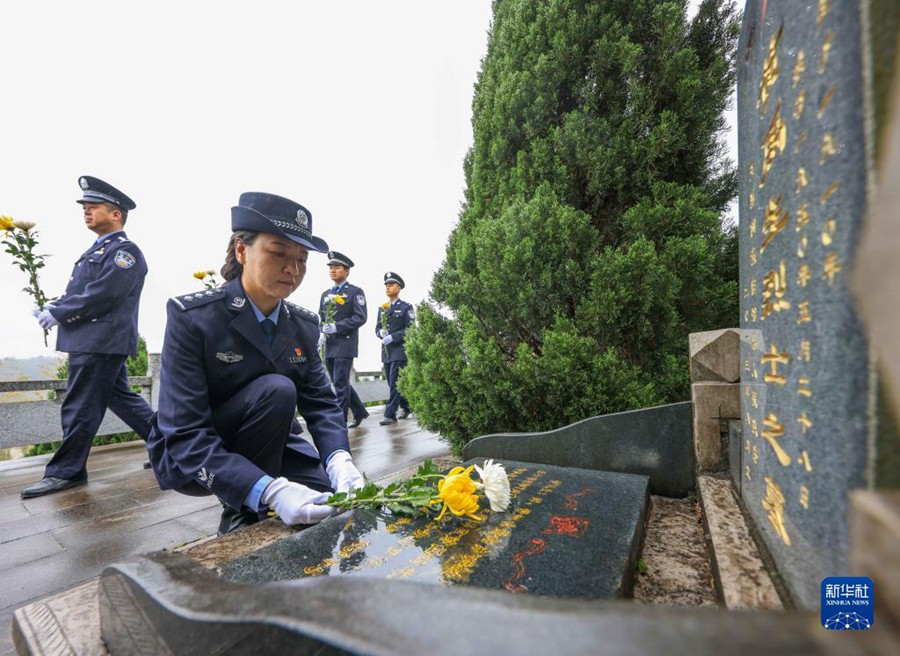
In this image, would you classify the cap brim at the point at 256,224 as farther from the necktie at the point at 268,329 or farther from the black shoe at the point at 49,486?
the black shoe at the point at 49,486

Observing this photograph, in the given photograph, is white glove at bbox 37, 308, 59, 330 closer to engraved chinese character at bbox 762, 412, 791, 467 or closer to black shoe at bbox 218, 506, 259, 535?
black shoe at bbox 218, 506, 259, 535

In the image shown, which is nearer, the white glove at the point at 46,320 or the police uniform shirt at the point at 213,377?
the police uniform shirt at the point at 213,377

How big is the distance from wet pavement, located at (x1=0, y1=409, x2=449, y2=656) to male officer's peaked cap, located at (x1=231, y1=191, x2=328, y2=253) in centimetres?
163

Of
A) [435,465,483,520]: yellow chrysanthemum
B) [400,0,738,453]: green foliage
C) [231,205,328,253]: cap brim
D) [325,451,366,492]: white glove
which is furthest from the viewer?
[400,0,738,453]: green foliage

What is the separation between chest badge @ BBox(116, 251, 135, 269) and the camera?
3.57 m

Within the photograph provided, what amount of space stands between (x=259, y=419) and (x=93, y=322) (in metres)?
2.57

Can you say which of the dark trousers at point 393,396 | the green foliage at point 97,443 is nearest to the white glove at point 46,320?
the green foliage at point 97,443

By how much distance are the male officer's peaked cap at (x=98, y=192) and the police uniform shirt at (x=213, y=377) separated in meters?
2.55

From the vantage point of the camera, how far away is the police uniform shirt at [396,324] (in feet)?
24.7

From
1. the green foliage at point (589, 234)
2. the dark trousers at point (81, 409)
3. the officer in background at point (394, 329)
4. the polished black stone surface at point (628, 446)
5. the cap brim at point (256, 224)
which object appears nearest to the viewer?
the cap brim at point (256, 224)

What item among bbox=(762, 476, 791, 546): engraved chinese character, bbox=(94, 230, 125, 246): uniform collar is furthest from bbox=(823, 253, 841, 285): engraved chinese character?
bbox=(94, 230, 125, 246): uniform collar

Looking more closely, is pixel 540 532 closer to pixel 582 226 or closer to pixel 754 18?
pixel 754 18

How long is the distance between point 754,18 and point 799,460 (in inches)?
53.7

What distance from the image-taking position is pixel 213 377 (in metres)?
2.00
